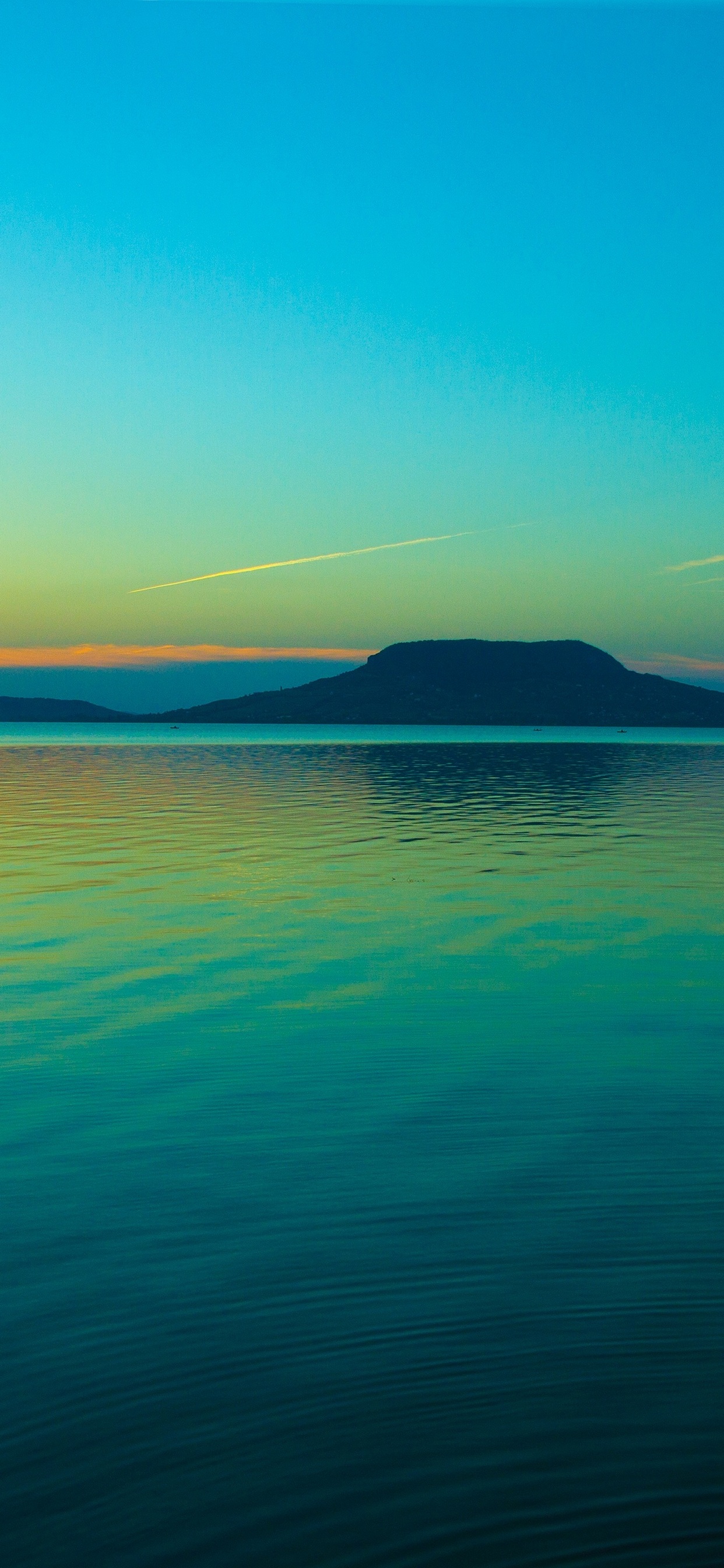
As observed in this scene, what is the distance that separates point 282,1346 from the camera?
7.70m

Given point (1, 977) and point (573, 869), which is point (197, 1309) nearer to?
point (1, 977)

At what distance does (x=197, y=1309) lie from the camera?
8.16 meters

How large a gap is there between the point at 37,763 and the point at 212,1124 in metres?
101

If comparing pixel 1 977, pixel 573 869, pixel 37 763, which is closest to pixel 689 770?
pixel 37 763

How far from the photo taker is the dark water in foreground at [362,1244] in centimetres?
623

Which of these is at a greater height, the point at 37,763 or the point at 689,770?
the point at 37,763

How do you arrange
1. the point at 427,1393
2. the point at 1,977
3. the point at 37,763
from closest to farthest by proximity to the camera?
the point at 427,1393
the point at 1,977
the point at 37,763

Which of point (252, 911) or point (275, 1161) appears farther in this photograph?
point (252, 911)

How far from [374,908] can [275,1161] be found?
598 inches

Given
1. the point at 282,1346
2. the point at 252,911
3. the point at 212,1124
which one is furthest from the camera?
the point at 252,911

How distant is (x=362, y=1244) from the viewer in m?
9.21

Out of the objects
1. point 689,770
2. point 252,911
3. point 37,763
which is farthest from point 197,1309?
point 37,763

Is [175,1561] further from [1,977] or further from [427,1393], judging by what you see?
[1,977]

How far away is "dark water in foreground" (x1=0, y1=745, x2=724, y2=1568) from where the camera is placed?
245 inches
